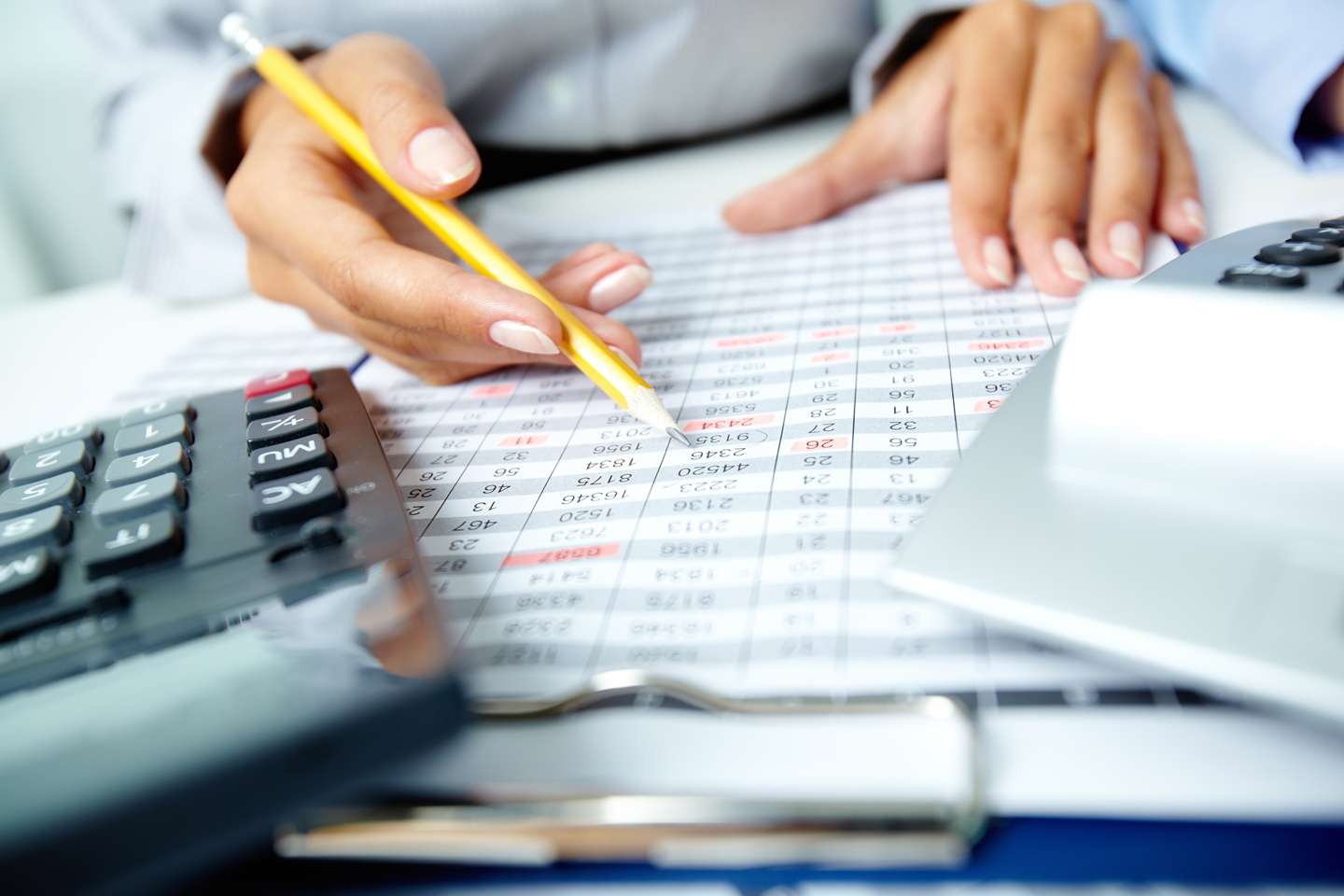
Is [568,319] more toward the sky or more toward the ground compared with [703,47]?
more toward the ground

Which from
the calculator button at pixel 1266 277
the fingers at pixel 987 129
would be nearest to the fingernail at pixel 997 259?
the fingers at pixel 987 129

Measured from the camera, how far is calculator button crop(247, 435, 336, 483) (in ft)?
0.72

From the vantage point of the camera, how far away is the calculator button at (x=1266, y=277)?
0.64 feet

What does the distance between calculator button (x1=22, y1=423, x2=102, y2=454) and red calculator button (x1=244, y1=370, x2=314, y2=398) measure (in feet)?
0.13

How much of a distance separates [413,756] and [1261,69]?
424mm

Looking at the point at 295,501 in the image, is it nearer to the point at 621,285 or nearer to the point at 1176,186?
the point at 621,285

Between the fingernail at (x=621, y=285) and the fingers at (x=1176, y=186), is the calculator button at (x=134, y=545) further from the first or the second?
the fingers at (x=1176, y=186)

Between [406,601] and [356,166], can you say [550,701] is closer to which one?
[406,601]

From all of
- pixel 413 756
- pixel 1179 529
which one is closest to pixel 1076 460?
pixel 1179 529

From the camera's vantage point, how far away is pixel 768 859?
0.13 metres

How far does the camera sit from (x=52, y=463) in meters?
0.24

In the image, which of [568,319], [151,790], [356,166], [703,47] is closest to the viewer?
[151,790]

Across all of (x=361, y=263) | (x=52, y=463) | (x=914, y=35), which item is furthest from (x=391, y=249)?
(x=914, y=35)

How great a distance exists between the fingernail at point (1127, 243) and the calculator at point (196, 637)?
235 mm
